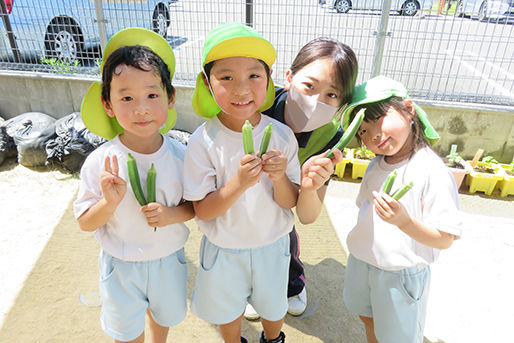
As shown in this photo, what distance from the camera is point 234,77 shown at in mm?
1418

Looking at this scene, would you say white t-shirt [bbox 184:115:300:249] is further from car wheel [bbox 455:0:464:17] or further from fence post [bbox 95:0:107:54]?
car wheel [bbox 455:0:464:17]

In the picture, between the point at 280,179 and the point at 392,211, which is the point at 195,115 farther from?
the point at 392,211

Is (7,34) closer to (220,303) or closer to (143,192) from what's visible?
(143,192)

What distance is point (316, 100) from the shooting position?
1612 millimetres

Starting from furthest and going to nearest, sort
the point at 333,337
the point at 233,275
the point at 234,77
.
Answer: the point at 333,337
the point at 233,275
the point at 234,77

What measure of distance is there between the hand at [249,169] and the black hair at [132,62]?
→ 55cm

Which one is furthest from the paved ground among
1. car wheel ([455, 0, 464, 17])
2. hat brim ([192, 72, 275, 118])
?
car wheel ([455, 0, 464, 17])

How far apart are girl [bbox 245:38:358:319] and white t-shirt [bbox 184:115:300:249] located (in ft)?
0.38

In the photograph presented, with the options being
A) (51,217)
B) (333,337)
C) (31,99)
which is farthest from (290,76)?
(31,99)

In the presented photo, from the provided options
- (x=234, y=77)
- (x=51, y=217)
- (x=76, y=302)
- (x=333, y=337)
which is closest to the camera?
(x=234, y=77)

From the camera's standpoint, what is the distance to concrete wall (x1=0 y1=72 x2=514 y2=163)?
443 cm

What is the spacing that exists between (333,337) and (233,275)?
1098 millimetres

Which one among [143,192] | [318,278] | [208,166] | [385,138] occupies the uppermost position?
[385,138]

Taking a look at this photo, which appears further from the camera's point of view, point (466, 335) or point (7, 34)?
point (7, 34)
